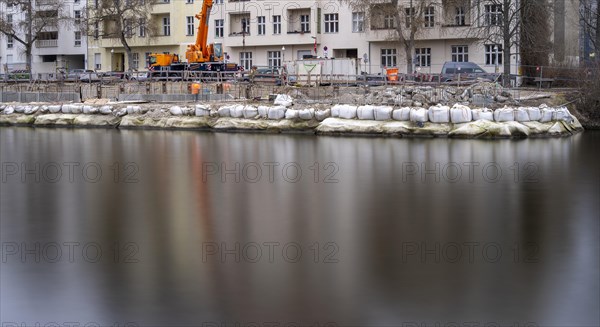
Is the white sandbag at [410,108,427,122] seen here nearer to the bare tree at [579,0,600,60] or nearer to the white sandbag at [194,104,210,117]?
the white sandbag at [194,104,210,117]

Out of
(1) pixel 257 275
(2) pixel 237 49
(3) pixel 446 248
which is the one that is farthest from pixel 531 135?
(2) pixel 237 49

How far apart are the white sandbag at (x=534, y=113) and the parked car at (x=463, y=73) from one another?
9126mm

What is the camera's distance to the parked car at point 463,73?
4347 centimetres

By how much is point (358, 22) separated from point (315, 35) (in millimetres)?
3403

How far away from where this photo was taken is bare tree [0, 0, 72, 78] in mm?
69000

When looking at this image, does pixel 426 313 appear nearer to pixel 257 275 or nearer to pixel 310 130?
pixel 257 275

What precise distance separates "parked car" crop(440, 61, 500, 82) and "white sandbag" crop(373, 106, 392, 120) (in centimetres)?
1029

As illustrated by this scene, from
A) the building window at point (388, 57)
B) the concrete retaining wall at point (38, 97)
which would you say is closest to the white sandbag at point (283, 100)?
the concrete retaining wall at point (38, 97)

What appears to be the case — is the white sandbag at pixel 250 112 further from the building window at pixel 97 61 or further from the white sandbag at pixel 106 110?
the building window at pixel 97 61

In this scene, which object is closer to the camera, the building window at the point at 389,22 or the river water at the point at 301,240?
the river water at the point at 301,240

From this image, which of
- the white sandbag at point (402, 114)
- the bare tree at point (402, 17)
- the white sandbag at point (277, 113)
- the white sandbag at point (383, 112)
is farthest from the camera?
the bare tree at point (402, 17)

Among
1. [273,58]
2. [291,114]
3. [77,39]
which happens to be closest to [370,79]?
Answer: [291,114]

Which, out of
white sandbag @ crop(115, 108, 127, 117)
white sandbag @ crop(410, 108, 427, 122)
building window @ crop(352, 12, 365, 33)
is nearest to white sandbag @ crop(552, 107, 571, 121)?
white sandbag @ crop(410, 108, 427, 122)

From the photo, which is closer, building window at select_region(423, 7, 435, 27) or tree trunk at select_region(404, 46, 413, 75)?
tree trunk at select_region(404, 46, 413, 75)
